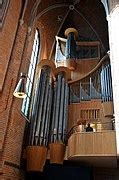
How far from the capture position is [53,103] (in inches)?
412

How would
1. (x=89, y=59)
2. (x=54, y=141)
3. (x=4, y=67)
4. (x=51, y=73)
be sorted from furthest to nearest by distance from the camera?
(x=89, y=59) → (x=51, y=73) → (x=54, y=141) → (x=4, y=67)

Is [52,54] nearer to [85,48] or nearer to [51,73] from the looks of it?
[85,48]

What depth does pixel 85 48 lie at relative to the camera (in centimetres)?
1335

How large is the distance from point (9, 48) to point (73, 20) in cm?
666

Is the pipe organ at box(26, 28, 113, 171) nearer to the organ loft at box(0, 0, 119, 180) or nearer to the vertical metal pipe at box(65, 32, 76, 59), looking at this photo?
the organ loft at box(0, 0, 119, 180)

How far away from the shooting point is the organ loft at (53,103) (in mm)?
8367

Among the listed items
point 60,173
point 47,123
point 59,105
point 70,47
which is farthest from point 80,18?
point 60,173

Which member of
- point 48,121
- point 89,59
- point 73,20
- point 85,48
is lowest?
point 48,121

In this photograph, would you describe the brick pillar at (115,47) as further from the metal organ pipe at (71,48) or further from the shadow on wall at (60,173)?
the metal organ pipe at (71,48)

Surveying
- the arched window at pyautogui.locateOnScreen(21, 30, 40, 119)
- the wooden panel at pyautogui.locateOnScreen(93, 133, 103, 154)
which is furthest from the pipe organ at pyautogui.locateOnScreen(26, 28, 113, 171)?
the wooden panel at pyautogui.locateOnScreen(93, 133, 103, 154)

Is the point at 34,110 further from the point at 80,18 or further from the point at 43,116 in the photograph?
the point at 80,18

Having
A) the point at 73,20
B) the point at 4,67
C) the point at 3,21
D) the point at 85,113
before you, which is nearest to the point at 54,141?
the point at 85,113

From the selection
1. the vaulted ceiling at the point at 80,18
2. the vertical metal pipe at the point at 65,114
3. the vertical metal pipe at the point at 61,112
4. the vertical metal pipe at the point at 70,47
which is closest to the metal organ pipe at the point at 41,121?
the vertical metal pipe at the point at 61,112

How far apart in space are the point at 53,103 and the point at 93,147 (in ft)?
9.09
